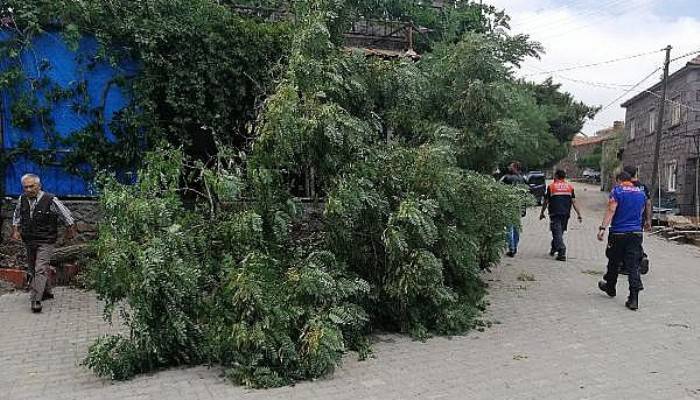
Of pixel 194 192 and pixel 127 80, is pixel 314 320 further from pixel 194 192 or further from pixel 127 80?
pixel 127 80

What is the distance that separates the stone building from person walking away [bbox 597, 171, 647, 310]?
14.8 meters

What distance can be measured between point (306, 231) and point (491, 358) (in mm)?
2104

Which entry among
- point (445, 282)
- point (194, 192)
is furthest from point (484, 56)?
point (194, 192)

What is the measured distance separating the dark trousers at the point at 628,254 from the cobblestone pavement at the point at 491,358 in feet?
1.24

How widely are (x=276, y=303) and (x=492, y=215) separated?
326 centimetres

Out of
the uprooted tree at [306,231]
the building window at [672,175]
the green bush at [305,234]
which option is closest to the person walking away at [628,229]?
the uprooted tree at [306,231]

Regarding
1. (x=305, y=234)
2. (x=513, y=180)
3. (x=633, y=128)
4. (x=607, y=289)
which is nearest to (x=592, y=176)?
(x=633, y=128)

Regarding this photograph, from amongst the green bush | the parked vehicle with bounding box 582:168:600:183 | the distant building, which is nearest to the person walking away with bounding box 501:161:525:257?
the green bush

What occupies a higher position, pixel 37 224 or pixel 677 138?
pixel 677 138

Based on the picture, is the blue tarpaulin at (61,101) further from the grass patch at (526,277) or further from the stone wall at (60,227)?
Result: the grass patch at (526,277)

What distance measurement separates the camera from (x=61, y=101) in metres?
8.16

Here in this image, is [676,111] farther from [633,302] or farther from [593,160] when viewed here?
[593,160]

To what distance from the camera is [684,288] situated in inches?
340

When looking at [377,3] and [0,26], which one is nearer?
[0,26]
